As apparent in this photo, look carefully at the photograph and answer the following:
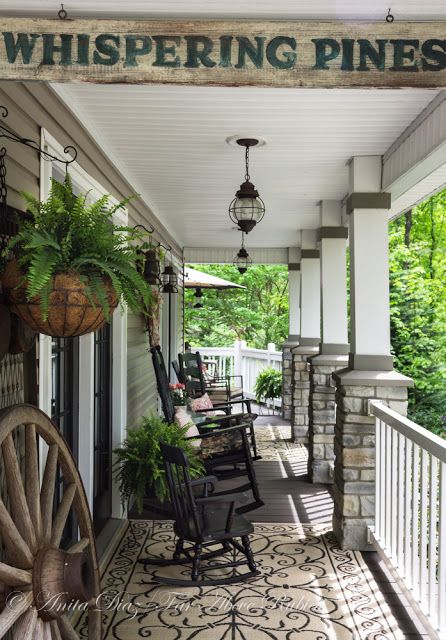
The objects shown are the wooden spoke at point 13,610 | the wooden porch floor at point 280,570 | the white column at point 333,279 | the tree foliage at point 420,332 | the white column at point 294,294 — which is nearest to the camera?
the wooden spoke at point 13,610

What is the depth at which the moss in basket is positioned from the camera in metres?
4.25

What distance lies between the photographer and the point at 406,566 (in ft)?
11.0

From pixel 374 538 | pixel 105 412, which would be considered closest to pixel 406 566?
pixel 374 538

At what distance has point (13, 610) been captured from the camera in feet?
5.98

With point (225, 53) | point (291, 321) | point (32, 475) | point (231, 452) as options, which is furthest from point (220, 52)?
point (291, 321)

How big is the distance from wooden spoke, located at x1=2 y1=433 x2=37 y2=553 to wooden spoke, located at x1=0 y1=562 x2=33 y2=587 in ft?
0.32

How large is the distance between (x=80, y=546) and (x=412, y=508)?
5.98 feet

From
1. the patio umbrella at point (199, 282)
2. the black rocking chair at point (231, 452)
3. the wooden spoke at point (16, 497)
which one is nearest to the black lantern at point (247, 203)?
the black rocking chair at point (231, 452)

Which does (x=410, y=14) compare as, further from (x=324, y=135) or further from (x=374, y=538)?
(x=374, y=538)

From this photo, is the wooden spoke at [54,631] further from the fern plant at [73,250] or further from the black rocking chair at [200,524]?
the black rocking chair at [200,524]

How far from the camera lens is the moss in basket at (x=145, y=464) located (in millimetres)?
4254

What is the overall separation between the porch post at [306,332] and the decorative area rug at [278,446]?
0.89 feet

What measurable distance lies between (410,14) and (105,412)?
3.44m

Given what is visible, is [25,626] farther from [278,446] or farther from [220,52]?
[278,446]
